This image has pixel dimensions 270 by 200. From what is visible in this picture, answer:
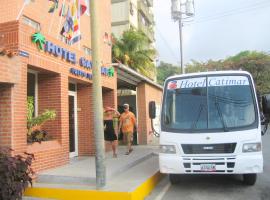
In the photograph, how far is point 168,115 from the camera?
8695mm

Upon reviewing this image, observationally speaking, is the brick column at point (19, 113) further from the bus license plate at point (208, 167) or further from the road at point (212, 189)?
the bus license plate at point (208, 167)

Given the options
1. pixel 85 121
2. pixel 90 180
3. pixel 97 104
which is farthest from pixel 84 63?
pixel 90 180

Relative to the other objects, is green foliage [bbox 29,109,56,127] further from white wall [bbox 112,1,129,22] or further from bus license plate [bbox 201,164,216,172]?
white wall [bbox 112,1,129,22]

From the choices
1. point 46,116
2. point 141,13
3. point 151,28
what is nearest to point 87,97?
point 46,116

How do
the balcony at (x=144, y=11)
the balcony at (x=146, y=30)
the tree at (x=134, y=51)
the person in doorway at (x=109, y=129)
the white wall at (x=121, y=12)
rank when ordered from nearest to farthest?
the person in doorway at (x=109, y=129), the tree at (x=134, y=51), the white wall at (x=121, y=12), the balcony at (x=146, y=30), the balcony at (x=144, y=11)

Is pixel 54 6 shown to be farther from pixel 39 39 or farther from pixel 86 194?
pixel 86 194

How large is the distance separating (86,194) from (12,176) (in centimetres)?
151

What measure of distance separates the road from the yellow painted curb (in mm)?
298

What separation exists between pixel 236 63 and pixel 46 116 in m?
43.8

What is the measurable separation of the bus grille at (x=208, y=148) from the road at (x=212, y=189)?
0.90 metres

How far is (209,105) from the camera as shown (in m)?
8.50

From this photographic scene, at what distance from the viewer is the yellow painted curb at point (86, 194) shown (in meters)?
7.12

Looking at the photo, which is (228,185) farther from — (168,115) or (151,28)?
(151,28)

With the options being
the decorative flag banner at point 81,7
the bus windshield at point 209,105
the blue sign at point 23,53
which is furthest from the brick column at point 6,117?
the decorative flag banner at point 81,7
